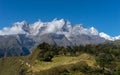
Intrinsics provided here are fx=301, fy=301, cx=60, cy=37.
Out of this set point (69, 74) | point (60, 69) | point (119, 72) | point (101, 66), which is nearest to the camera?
point (119, 72)

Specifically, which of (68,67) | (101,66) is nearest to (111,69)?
(101,66)

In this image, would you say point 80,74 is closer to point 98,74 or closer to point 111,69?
point 98,74

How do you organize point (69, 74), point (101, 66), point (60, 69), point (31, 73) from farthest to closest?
point (101, 66), point (31, 73), point (60, 69), point (69, 74)

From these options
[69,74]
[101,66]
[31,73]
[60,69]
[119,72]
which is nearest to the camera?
[119,72]

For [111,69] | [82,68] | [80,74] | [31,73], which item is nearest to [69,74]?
[80,74]

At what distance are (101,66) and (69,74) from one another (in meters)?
46.5

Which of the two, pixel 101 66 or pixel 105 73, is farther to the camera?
pixel 101 66

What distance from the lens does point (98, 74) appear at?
542ft

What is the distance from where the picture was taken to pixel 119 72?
148 metres

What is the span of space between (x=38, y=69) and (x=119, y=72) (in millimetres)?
62096

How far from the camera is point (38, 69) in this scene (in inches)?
7589

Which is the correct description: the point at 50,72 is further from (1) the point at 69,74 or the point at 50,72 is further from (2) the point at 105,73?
(2) the point at 105,73

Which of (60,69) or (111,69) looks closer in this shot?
(60,69)

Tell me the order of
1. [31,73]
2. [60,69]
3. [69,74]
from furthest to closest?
1. [31,73]
2. [60,69]
3. [69,74]
